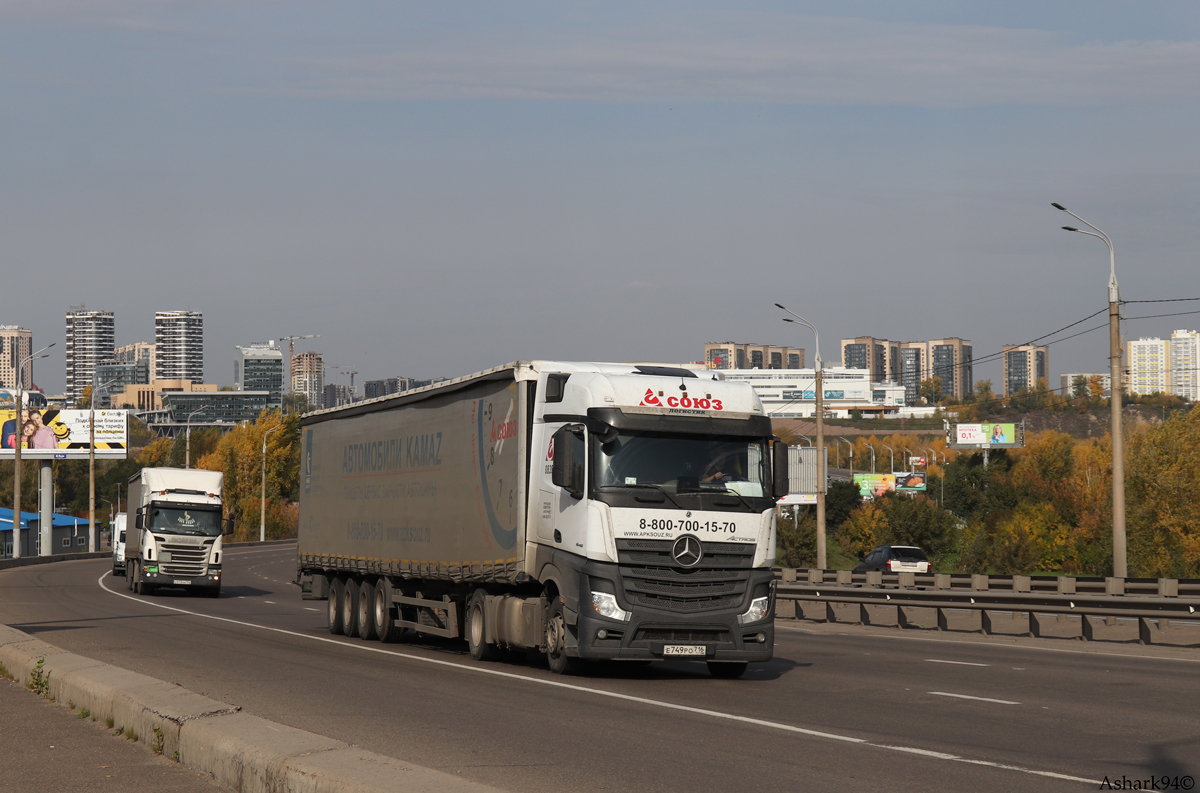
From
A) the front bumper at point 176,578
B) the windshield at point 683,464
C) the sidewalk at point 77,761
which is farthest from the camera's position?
the front bumper at point 176,578

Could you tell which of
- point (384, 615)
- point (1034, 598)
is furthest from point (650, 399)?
point (1034, 598)

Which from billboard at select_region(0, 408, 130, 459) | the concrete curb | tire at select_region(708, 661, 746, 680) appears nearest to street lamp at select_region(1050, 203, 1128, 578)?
tire at select_region(708, 661, 746, 680)

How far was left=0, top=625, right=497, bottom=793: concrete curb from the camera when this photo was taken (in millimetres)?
6887

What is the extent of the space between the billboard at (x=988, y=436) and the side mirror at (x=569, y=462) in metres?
133

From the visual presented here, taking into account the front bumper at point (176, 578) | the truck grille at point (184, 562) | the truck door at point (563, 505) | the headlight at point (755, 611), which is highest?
the truck door at point (563, 505)

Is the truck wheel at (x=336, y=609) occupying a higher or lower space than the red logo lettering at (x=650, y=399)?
lower

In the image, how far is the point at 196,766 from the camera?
8.56m

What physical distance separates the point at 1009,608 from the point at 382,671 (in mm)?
12730

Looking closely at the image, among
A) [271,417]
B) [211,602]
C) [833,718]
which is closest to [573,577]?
[833,718]

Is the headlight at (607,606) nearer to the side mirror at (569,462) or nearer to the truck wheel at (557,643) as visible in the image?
the truck wheel at (557,643)

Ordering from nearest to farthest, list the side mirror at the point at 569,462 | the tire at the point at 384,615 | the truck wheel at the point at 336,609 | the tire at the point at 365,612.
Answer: the side mirror at the point at 569,462
the tire at the point at 384,615
the tire at the point at 365,612
the truck wheel at the point at 336,609

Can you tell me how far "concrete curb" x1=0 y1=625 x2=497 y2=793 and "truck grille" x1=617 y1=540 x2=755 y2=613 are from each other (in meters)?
5.19

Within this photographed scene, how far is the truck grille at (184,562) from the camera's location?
38062 millimetres

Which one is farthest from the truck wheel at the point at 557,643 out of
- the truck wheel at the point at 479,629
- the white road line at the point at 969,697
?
the white road line at the point at 969,697
